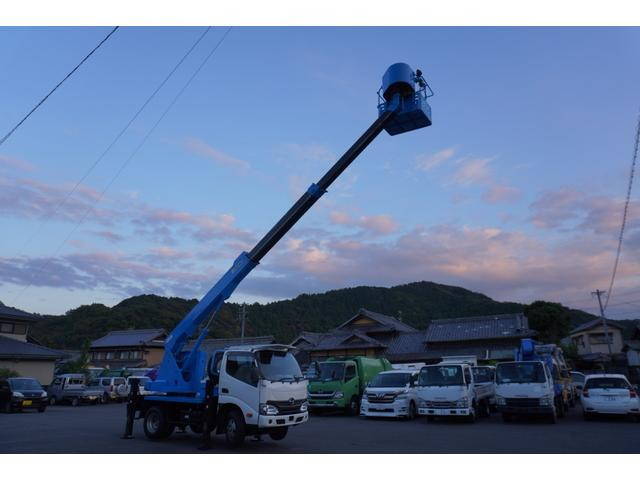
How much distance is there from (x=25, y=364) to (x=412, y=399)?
2831 centimetres

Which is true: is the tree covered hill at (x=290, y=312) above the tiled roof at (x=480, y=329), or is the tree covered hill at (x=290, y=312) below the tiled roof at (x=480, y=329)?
above

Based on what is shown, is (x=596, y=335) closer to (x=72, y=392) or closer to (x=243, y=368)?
(x=72, y=392)

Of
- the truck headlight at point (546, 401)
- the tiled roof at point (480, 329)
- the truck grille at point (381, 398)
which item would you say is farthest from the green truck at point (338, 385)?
the tiled roof at point (480, 329)

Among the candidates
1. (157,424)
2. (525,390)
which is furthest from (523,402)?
(157,424)

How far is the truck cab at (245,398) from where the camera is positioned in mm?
9547

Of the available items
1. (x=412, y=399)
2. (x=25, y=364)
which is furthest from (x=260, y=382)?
(x=25, y=364)

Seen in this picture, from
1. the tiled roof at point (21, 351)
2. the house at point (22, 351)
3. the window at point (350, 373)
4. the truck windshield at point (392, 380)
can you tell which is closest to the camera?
the truck windshield at point (392, 380)

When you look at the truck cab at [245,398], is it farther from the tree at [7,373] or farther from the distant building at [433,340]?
the distant building at [433,340]

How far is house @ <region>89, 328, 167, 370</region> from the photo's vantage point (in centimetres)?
5155

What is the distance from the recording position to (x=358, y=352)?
4066 cm

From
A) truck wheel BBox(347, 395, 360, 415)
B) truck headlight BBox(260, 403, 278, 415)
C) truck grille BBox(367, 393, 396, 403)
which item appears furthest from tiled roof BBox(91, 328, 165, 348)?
truck headlight BBox(260, 403, 278, 415)

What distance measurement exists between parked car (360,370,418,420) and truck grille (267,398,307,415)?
23.9 feet

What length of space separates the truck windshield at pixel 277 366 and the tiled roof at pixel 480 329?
97.4 ft

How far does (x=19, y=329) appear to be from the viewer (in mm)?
35031
